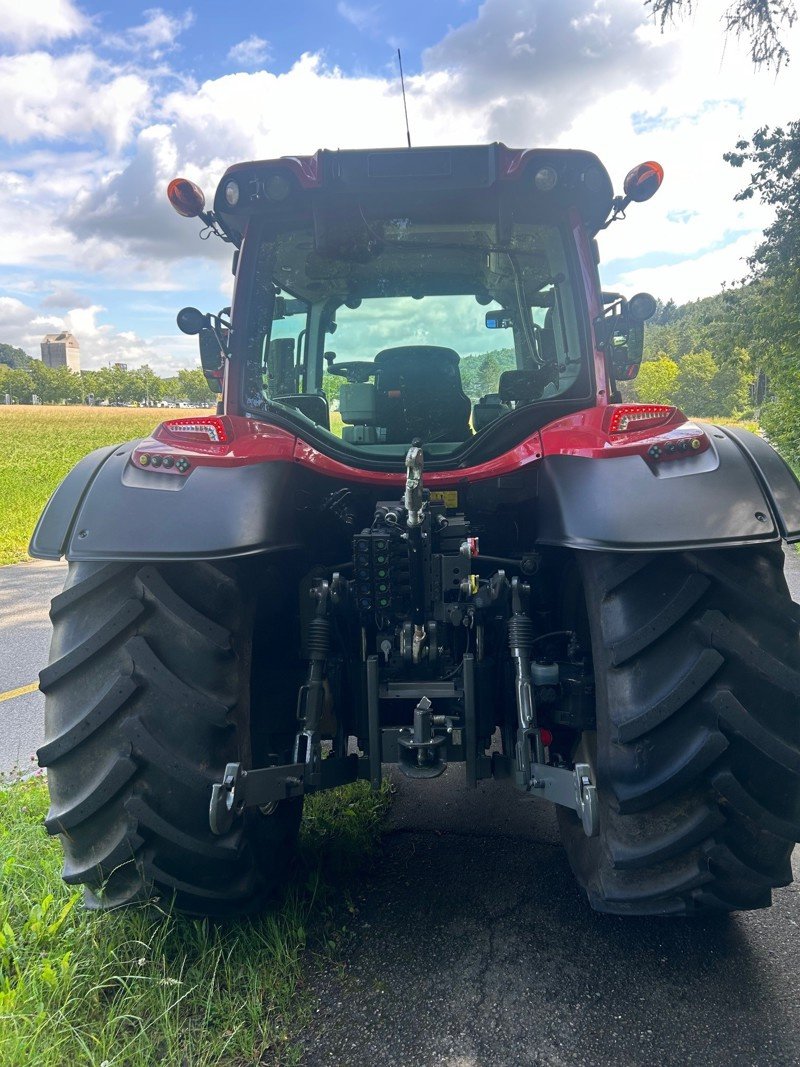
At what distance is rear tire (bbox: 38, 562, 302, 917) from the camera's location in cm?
185

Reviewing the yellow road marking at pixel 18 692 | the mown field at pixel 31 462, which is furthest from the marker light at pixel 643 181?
the mown field at pixel 31 462

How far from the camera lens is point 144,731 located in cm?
183

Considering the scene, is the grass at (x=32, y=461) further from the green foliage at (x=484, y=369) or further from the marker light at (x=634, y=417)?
the marker light at (x=634, y=417)

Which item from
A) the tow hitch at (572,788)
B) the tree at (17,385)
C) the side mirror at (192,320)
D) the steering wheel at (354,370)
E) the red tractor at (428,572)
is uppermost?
the tree at (17,385)

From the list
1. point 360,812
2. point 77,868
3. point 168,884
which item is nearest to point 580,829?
point 360,812

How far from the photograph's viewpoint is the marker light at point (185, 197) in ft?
8.13

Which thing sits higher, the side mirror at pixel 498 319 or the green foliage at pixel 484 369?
the side mirror at pixel 498 319

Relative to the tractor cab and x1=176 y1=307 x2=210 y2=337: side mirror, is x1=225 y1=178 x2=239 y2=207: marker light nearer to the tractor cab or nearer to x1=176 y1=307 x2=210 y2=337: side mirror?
the tractor cab

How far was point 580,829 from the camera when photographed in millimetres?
2309

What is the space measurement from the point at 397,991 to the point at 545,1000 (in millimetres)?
413

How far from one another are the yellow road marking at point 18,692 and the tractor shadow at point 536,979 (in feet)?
10.6

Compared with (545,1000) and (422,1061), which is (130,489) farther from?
(545,1000)

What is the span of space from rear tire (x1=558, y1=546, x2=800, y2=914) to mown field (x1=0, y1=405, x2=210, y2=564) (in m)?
8.26

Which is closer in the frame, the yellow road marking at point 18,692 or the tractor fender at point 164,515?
the tractor fender at point 164,515
